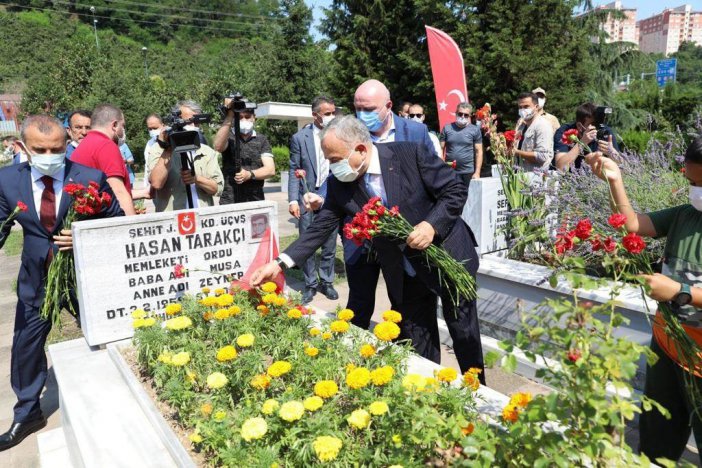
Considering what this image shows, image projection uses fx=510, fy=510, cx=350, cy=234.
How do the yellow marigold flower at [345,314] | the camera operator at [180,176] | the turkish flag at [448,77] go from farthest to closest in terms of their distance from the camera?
the turkish flag at [448,77] < the camera operator at [180,176] < the yellow marigold flower at [345,314]

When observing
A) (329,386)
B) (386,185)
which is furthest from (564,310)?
(386,185)

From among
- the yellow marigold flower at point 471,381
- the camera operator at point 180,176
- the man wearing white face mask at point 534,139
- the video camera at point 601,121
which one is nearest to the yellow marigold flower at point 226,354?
the yellow marigold flower at point 471,381

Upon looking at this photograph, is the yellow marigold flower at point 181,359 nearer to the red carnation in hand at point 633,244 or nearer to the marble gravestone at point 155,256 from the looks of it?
the marble gravestone at point 155,256

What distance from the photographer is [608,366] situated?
1145mm

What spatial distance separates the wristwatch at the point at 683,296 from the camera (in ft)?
5.81

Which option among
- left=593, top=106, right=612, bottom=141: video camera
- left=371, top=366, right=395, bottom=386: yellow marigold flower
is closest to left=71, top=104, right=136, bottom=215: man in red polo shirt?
left=371, top=366, right=395, bottom=386: yellow marigold flower

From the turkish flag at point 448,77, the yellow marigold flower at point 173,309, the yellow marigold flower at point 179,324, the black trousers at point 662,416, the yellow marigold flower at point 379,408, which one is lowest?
the black trousers at point 662,416

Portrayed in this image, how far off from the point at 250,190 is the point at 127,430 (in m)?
3.54

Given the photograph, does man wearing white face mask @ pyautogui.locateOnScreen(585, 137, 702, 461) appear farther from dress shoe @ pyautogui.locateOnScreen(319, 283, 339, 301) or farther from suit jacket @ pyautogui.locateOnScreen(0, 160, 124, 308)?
dress shoe @ pyautogui.locateOnScreen(319, 283, 339, 301)

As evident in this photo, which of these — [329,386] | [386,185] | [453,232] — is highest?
[386,185]

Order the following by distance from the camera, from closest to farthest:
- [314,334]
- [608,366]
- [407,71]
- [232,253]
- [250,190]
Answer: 1. [608,366]
2. [314,334]
3. [232,253]
4. [250,190]
5. [407,71]

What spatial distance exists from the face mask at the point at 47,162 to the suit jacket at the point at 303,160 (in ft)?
8.11

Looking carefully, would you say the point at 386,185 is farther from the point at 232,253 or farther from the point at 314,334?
the point at 232,253

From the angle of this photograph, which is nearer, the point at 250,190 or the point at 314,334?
the point at 314,334
